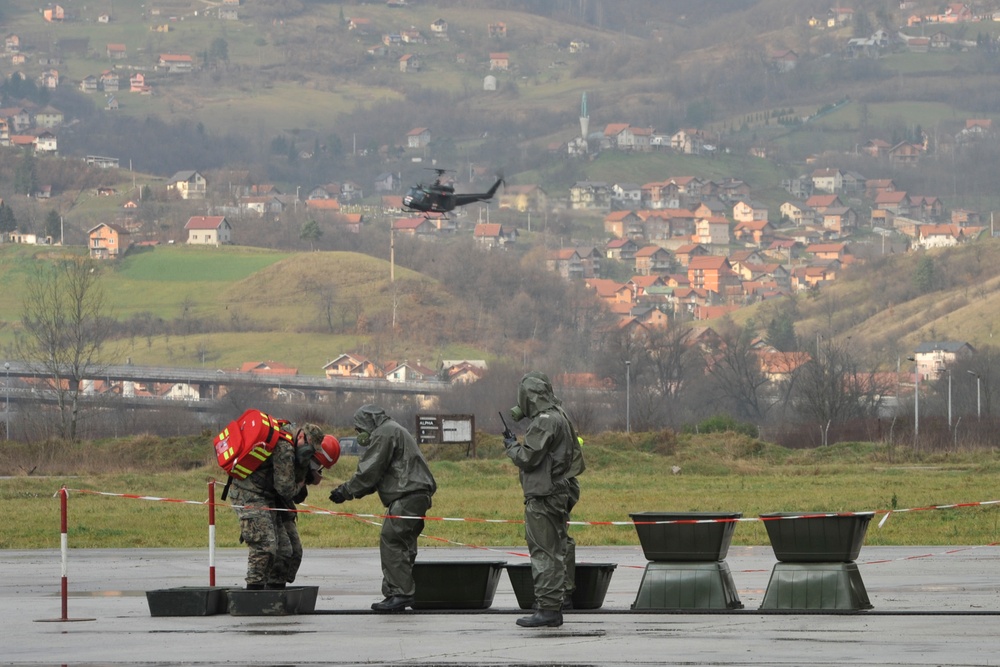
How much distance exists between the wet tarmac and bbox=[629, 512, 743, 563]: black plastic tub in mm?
561

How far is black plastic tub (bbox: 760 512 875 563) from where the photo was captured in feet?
53.9

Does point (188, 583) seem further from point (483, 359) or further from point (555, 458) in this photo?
point (483, 359)

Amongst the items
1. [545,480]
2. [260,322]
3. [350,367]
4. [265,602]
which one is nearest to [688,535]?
[545,480]

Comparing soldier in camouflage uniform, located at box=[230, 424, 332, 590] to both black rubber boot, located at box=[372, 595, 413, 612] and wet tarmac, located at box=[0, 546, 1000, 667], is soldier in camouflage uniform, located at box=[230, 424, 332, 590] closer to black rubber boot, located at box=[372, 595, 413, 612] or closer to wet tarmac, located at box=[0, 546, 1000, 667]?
wet tarmac, located at box=[0, 546, 1000, 667]

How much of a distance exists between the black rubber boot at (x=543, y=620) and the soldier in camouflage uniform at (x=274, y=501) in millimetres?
2966

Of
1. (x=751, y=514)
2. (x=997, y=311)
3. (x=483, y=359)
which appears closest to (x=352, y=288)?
(x=483, y=359)

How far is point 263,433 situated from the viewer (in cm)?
1755

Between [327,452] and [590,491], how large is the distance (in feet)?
83.8

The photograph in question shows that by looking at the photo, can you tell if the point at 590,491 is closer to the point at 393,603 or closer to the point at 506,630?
the point at 393,603

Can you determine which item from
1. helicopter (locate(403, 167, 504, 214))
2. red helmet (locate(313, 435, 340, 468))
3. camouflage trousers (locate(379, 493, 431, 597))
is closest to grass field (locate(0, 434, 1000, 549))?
red helmet (locate(313, 435, 340, 468))

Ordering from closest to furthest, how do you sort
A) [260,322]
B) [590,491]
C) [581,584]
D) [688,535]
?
[688,535]
[581,584]
[590,491]
[260,322]

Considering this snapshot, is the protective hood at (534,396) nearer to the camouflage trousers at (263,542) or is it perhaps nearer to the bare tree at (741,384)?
the camouflage trousers at (263,542)

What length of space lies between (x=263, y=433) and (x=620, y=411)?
420 feet

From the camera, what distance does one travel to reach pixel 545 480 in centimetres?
1636
